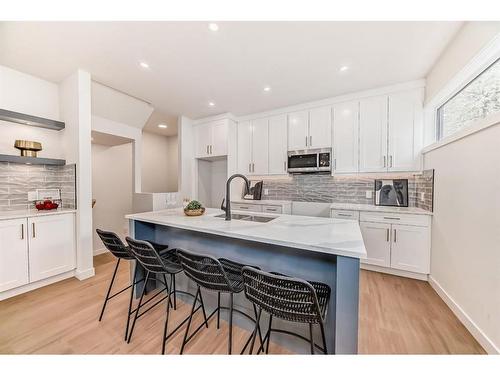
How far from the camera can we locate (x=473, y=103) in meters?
1.90

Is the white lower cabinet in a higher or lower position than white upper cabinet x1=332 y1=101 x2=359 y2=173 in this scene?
lower

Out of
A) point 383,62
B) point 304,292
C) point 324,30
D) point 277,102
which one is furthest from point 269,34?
point 304,292

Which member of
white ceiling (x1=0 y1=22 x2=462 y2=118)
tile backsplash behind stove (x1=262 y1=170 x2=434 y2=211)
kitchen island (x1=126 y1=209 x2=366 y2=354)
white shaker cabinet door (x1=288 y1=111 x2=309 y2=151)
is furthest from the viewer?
white shaker cabinet door (x1=288 y1=111 x2=309 y2=151)

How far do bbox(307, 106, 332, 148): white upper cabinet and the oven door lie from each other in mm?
214

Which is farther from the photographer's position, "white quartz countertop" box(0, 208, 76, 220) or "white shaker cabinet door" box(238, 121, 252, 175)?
"white shaker cabinet door" box(238, 121, 252, 175)

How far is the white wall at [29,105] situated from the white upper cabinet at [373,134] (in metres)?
4.38

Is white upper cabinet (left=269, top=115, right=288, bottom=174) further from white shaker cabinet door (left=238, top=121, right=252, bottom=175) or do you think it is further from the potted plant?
the potted plant

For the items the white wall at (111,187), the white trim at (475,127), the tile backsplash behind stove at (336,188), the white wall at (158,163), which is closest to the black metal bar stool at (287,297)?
the white trim at (475,127)

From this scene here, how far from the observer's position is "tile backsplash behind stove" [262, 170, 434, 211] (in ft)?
9.01

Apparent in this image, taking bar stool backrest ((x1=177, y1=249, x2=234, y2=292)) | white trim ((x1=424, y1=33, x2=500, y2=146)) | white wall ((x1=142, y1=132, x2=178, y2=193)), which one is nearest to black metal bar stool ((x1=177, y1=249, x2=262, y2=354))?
bar stool backrest ((x1=177, y1=249, x2=234, y2=292))

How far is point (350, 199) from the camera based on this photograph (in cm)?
338

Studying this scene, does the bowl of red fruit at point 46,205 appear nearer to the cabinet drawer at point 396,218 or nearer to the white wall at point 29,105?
the white wall at point 29,105

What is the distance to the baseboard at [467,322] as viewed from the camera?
1.42m

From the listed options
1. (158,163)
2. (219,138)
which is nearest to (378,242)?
(219,138)
